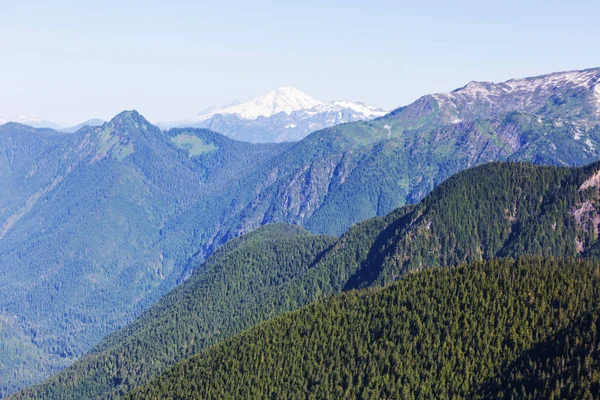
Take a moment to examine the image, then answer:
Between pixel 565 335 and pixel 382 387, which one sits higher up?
pixel 565 335

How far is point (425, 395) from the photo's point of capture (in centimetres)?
17638

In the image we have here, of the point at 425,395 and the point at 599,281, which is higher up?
the point at 599,281

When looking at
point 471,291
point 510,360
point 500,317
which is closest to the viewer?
point 510,360

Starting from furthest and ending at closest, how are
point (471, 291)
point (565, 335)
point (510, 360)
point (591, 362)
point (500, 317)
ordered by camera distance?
point (471, 291), point (500, 317), point (510, 360), point (565, 335), point (591, 362)

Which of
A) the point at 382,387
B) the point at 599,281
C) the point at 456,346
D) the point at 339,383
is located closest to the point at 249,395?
the point at 339,383

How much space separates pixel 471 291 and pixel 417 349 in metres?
22.8

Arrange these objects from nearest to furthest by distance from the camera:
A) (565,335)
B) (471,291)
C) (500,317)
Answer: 1. (565,335)
2. (500,317)
3. (471,291)

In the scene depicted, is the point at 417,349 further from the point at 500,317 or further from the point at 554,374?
the point at 554,374

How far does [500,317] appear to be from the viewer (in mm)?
185375

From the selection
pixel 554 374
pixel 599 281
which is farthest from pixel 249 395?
pixel 599 281

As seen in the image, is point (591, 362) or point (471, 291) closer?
point (591, 362)

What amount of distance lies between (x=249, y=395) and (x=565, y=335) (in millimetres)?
85004

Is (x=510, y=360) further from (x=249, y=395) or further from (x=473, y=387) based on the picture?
(x=249, y=395)

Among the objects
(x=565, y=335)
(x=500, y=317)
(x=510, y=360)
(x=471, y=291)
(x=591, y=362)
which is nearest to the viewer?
(x=591, y=362)
